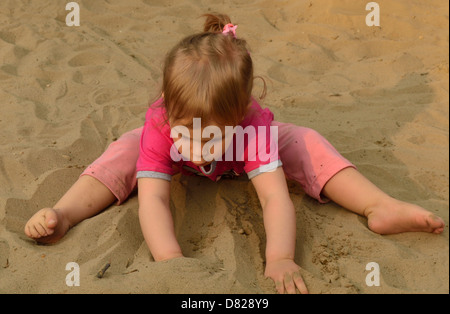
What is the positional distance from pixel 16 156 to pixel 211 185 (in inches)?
38.0

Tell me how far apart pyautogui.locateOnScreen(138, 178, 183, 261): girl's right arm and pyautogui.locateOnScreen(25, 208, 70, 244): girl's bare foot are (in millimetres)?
324

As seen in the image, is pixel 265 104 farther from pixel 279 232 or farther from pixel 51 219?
pixel 51 219

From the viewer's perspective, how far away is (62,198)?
7.38 ft

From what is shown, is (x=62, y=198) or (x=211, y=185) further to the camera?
(x=211, y=185)

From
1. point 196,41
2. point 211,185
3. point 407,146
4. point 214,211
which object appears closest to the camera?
point 196,41

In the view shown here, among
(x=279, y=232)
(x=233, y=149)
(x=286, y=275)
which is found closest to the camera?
(x=286, y=275)

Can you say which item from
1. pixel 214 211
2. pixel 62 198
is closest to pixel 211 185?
pixel 214 211

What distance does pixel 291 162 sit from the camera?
2424mm

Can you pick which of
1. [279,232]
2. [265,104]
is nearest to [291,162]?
[279,232]

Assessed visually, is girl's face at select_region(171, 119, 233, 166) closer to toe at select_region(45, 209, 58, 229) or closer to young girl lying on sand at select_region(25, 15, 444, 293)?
young girl lying on sand at select_region(25, 15, 444, 293)

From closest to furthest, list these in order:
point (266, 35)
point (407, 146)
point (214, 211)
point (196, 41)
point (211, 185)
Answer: point (196, 41)
point (214, 211)
point (211, 185)
point (407, 146)
point (266, 35)

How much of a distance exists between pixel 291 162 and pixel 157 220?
73 centimetres

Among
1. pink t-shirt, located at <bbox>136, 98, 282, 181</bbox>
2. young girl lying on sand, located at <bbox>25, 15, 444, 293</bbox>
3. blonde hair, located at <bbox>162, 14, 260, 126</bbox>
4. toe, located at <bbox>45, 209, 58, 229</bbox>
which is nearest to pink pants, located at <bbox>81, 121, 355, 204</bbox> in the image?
young girl lying on sand, located at <bbox>25, 15, 444, 293</bbox>

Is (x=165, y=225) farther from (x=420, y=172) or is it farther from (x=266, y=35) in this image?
(x=266, y=35)
